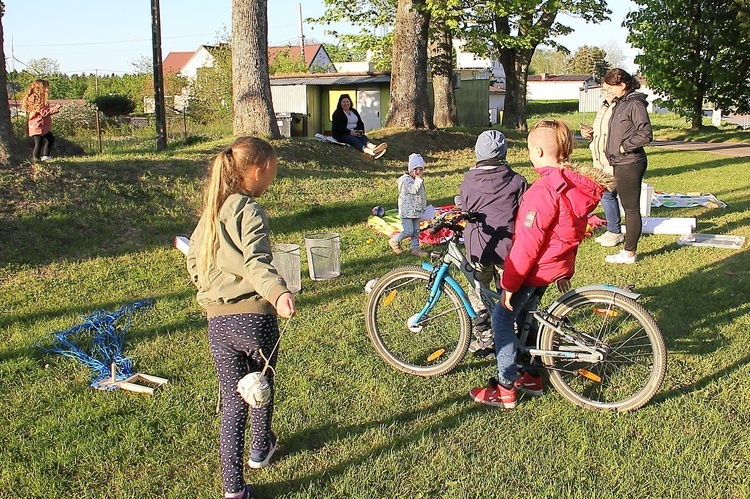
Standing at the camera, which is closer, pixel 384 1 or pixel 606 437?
pixel 606 437

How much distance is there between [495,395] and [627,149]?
4024mm

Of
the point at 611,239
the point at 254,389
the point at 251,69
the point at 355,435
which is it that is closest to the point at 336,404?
the point at 355,435

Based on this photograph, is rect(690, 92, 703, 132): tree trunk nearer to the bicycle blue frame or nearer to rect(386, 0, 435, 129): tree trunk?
rect(386, 0, 435, 129): tree trunk

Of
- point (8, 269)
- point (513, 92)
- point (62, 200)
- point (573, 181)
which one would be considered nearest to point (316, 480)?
point (573, 181)

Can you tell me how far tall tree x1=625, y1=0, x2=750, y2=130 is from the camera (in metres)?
26.0

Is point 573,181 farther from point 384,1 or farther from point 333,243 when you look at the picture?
point 384,1

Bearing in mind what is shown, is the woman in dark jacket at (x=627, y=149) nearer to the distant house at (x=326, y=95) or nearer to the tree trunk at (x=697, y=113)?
the distant house at (x=326, y=95)

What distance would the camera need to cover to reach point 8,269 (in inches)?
259

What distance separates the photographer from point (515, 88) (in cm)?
2709

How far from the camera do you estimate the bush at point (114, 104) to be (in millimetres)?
37781

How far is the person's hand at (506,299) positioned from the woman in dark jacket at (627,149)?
3669 mm

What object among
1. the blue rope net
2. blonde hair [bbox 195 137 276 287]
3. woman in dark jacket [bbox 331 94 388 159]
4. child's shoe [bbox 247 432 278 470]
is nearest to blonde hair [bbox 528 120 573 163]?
blonde hair [bbox 195 137 276 287]

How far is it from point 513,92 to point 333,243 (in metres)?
22.4

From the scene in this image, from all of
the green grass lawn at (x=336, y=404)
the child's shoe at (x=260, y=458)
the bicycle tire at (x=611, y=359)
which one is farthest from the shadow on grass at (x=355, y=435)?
the bicycle tire at (x=611, y=359)
